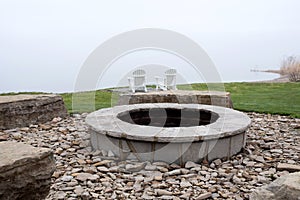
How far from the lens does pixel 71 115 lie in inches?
235

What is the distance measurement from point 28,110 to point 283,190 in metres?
4.44

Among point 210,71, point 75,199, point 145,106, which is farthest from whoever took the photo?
point 210,71

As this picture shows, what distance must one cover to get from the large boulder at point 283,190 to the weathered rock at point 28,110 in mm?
4219

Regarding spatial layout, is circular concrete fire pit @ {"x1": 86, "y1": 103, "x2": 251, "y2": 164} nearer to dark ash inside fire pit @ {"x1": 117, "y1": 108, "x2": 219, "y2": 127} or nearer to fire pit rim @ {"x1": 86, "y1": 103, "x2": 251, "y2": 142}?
fire pit rim @ {"x1": 86, "y1": 103, "x2": 251, "y2": 142}

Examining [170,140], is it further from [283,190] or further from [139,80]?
[139,80]

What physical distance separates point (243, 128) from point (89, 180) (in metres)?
1.92

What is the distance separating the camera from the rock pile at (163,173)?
259cm

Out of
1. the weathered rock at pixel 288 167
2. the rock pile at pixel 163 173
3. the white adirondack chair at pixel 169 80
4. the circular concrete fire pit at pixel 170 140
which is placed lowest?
the rock pile at pixel 163 173

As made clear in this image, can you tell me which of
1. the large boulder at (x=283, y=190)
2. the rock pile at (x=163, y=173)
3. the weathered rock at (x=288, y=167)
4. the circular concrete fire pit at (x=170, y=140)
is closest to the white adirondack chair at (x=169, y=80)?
the rock pile at (x=163, y=173)

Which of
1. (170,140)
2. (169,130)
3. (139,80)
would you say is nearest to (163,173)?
(170,140)

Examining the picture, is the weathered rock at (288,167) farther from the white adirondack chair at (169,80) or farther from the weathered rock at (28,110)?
the white adirondack chair at (169,80)

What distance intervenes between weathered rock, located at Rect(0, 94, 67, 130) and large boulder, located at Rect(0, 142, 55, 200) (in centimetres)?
276

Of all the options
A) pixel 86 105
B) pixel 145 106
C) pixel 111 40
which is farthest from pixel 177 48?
pixel 86 105

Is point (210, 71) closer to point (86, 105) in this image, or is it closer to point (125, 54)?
point (125, 54)
